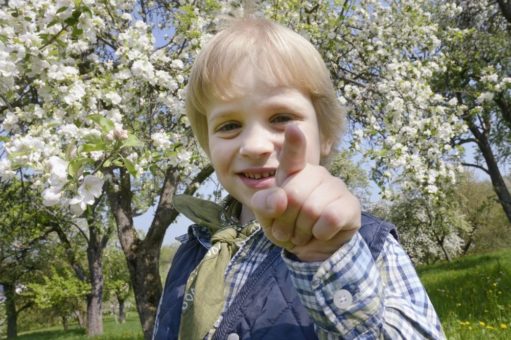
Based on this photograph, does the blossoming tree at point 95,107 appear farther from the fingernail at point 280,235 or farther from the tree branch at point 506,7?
the tree branch at point 506,7

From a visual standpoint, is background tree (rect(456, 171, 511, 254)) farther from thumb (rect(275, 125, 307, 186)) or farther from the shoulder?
thumb (rect(275, 125, 307, 186))

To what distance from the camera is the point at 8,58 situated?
2.80m

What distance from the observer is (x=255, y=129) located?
1106 millimetres

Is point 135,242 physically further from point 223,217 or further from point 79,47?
point 223,217

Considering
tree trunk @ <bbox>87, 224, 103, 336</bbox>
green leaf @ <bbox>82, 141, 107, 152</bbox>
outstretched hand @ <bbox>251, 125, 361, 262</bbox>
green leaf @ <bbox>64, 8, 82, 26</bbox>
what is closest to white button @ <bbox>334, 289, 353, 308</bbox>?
outstretched hand @ <bbox>251, 125, 361, 262</bbox>

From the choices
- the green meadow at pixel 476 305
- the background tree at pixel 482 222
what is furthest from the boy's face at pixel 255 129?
the background tree at pixel 482 222

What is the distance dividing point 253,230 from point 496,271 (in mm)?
7601

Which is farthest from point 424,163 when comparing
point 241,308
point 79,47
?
point 241,308

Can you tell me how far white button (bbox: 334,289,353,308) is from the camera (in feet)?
2.62

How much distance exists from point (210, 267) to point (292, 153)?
70 centimetres

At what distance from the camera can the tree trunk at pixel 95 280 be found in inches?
680

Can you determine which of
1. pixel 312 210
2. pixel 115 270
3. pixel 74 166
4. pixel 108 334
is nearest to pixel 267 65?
pixel 312 210

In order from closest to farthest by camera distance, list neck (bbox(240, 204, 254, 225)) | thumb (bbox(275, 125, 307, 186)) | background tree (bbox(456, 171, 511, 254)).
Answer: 1. thumb (bbox(275, 125, 307, 186))
2. neck (bbox(240, 204, 254, 225))
3. background tree (bbox(456, 171, 511, 254))

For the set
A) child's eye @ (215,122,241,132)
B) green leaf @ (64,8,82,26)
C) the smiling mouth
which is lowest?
the smiling mouth
